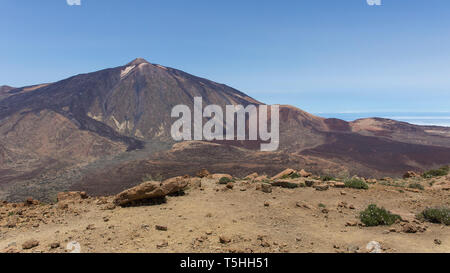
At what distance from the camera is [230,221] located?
7.28 m

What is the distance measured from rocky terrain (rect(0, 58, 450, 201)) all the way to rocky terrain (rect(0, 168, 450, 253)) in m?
17.5

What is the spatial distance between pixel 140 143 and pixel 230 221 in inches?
1976

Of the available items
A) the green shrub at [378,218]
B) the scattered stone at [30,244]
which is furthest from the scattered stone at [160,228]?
the green shrub at [378,218]

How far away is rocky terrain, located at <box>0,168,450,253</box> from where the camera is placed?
229 inches

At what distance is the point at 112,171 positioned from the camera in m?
33.5

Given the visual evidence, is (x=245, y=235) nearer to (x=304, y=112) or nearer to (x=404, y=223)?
(x=404, y=223)

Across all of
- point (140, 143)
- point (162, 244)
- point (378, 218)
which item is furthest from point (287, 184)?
point (140, 143)

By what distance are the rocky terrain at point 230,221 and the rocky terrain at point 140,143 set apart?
17.5 meters

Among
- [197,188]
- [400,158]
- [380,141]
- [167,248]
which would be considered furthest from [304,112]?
[167,248]

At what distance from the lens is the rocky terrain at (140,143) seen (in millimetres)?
32688

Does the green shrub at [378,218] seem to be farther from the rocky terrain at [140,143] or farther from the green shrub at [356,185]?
the rocky terrain at [140,143]

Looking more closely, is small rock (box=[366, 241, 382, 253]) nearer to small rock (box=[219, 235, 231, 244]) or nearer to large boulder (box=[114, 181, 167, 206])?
small rock (box=[219, 235, 231, 244])

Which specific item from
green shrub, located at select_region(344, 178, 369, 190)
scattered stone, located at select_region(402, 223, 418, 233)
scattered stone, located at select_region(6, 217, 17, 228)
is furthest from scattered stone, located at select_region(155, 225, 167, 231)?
green shrub, located at select_region(344, 178, 369, 190)

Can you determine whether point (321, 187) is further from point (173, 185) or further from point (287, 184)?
point (173, 185)
